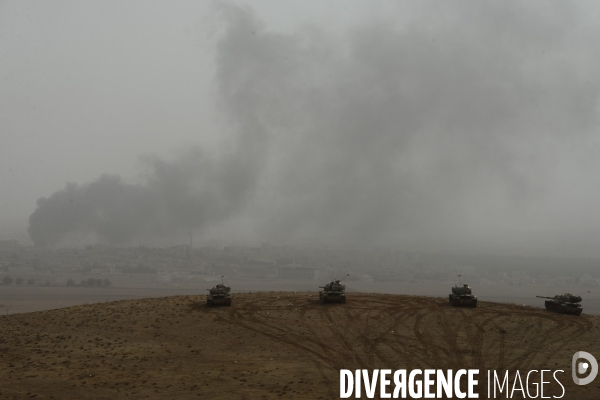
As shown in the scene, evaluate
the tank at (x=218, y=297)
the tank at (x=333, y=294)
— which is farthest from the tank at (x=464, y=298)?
the tank at (x=218, y=297)

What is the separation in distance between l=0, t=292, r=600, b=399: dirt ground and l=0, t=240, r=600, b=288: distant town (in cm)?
9321

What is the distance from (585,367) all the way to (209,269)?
13984 centimetres

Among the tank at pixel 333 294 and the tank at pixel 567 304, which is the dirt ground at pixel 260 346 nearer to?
the tank at pixel 333 294

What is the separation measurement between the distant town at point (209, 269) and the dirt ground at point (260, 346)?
93209 millimetres

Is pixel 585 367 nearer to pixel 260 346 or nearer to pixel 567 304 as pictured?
pixel 567 304

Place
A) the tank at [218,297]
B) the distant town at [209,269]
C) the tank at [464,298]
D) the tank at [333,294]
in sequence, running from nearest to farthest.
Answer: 1. the tank at [218,297]
2. the tank at [464,298]
3. the tank at [333,294]
4. the distant town at [209,269]

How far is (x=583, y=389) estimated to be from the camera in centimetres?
2020

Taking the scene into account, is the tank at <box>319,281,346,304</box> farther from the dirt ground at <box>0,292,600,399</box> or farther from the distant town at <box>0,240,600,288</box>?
the distant town at <box>0,240,600,288</box>

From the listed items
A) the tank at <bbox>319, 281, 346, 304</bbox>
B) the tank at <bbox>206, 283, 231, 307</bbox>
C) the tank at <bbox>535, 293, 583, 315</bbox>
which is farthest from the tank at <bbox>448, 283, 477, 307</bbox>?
the tank at <bbox>206, 283, 231, 307</bbox>

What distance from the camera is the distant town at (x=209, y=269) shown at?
13562 centimetres

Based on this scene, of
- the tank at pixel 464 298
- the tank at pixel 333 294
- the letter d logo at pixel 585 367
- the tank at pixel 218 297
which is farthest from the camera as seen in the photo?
the tank at pixel 333 294

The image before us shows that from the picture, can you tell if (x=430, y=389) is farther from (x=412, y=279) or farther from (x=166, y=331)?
(x=412, y=279)

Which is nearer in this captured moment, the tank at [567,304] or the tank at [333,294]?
the tank at [567,304]

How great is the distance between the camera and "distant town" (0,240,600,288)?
135625 mm
